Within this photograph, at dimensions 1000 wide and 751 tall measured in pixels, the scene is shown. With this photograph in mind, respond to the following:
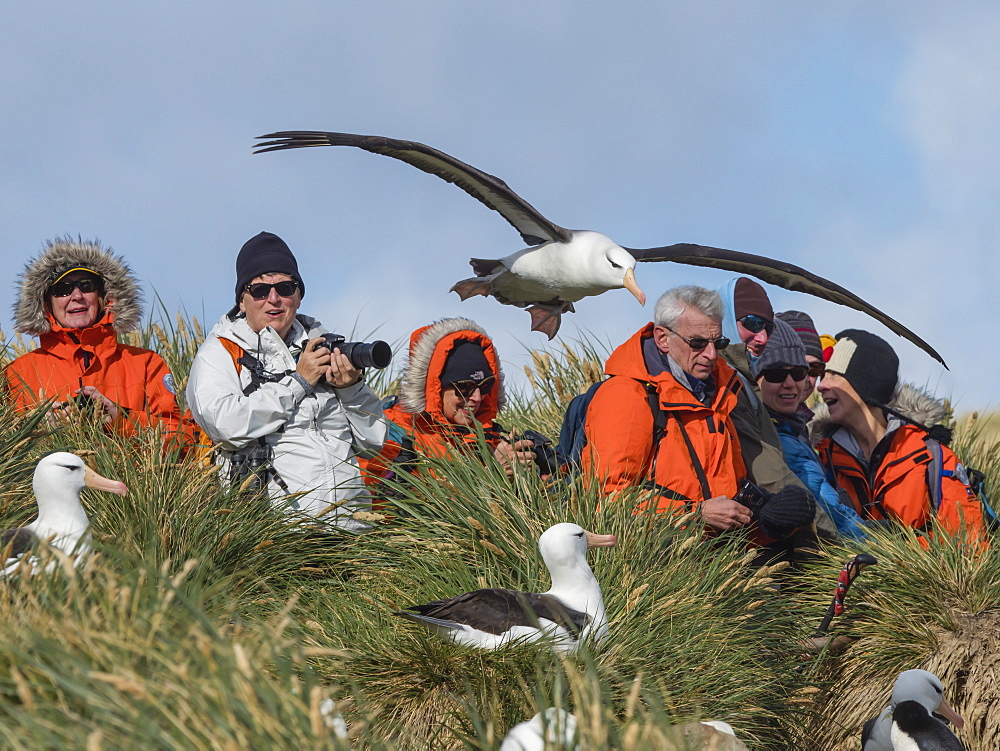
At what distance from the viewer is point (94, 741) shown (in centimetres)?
206

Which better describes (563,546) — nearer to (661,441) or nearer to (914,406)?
(661,441)

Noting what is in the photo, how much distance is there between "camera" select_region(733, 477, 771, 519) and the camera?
16.8 ft

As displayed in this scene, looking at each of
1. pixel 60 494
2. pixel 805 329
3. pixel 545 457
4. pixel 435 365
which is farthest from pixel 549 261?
pixel 60 494

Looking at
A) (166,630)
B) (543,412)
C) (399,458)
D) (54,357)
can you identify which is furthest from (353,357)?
(543,412)

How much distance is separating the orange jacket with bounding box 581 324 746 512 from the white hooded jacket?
0.97m

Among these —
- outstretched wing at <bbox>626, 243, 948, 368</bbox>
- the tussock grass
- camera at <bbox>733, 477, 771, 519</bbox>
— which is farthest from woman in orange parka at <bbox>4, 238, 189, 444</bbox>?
outstretched wing at <bbox>626, 243, 948, 368</bbox>

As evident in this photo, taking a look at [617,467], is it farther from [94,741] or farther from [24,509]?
[94,741]

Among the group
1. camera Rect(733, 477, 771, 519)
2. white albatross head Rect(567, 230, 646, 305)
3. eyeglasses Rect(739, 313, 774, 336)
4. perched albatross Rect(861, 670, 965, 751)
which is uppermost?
white albatross head Rect(567, 230, 646, 305)

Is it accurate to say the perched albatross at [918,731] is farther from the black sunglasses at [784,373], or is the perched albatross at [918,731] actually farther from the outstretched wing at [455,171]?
the outstretched wing at [455,171]

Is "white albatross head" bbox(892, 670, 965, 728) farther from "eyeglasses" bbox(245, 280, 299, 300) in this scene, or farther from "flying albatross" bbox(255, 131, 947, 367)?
"flying albatross" bbox(255, 131, 947, 367)

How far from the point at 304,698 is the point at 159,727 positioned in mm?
396

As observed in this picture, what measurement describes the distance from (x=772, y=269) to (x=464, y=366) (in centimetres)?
426

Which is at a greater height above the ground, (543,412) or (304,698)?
(543,412)

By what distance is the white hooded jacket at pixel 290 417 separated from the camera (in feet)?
15.4
